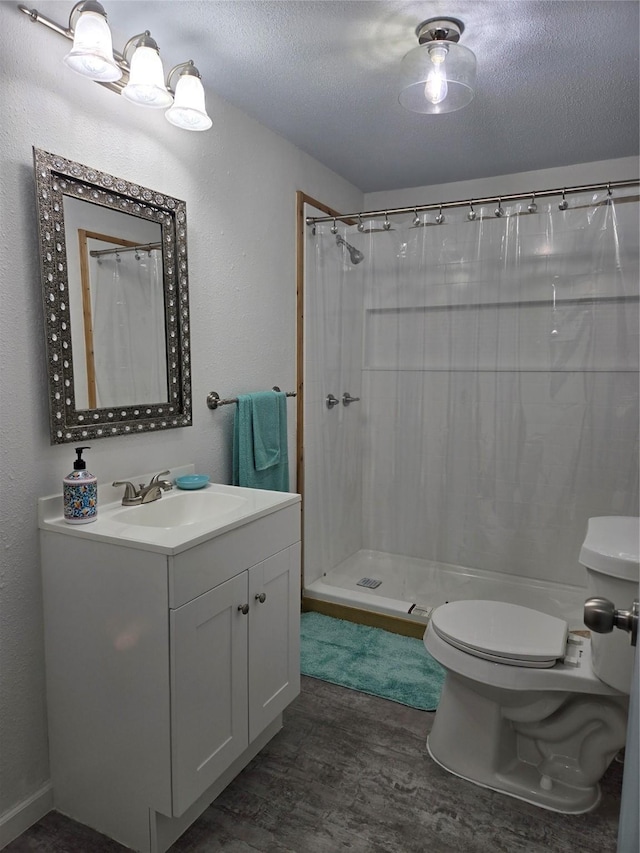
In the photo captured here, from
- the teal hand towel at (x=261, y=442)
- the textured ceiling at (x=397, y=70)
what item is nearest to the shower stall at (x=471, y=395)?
the textured ceiling at (x=397, y=70)

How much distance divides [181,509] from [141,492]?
164 millimetres

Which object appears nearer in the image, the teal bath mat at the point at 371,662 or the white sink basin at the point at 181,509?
the white sink basin at the point at 181,509

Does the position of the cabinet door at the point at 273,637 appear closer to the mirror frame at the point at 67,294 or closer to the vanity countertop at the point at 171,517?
the vanity countertop at the point at 171,517

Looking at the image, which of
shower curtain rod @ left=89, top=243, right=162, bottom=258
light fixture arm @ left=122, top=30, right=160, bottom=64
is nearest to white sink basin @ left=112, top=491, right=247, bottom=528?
shower curtain rod @ left=89, top=243, right=162, bottom=258

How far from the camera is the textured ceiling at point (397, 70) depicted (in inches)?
64.5

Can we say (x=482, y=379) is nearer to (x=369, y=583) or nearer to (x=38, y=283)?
(x=369, y=583)

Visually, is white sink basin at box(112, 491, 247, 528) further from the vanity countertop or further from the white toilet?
the white toilet

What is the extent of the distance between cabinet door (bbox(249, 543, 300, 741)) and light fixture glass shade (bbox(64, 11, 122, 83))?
145 cm

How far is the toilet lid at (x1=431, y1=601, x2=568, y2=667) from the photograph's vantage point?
1.66 m

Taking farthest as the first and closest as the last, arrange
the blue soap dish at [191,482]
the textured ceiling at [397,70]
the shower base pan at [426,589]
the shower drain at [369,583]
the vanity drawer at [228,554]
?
the shower drain at [369,583]
the shower base pan at [426,589]
the blue soap dish at [191,482]
the textured ceiling at [397,70]
the vanity drawer at [228,554]

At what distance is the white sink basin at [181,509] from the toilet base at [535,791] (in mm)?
1134

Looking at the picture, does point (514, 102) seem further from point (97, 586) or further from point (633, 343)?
point (97, 586)

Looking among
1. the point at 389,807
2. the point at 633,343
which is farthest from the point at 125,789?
the point at 633,343

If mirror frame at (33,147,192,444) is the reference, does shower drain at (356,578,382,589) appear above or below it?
below
